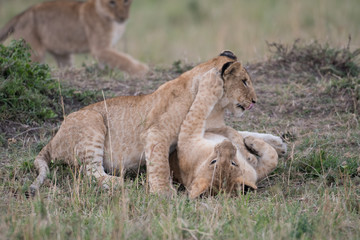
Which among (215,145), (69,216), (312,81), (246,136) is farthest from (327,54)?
(69,216)

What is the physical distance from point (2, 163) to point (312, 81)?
3419mm

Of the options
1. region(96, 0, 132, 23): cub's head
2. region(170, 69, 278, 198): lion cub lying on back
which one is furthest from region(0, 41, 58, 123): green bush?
region(96, 0, 132, 23): cub's head

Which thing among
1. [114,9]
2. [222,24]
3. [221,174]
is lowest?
[222,24]

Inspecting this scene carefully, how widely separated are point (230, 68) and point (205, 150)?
629 millimetres

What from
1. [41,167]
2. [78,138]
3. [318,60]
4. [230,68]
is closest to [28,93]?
[78,138]

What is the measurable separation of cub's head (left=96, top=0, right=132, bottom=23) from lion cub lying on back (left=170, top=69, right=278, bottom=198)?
4431 mm

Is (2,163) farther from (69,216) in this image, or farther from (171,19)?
(171,19)

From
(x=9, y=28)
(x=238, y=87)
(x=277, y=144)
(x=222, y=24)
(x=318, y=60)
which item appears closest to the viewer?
(x=238, y=87)

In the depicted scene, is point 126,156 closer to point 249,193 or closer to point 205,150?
point 205,150

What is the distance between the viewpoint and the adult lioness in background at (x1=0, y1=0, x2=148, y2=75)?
8477mm

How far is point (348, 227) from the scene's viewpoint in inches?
→ 134

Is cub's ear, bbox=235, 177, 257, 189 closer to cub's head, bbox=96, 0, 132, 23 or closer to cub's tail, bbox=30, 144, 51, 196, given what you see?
cub's tail, bbox=30, 144, 51, 196

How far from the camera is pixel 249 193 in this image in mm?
3996

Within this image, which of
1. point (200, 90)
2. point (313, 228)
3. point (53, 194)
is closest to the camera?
point (313, 228)
